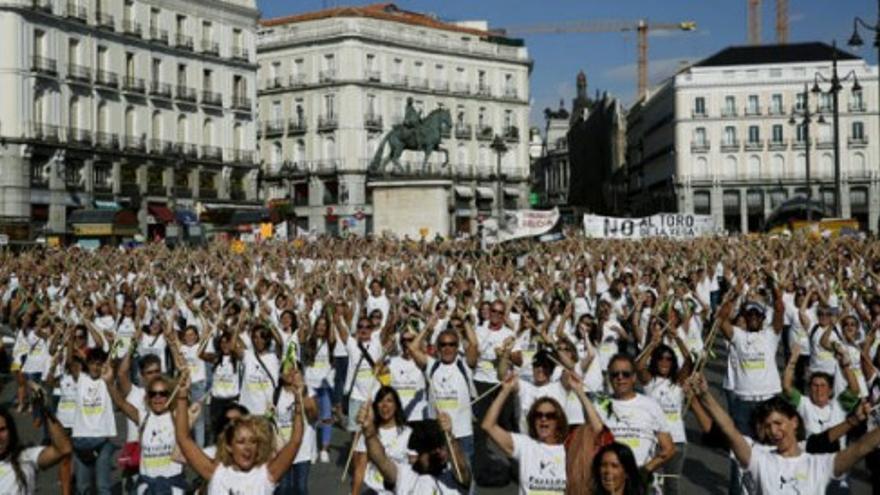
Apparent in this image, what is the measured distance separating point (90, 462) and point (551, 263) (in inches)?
524

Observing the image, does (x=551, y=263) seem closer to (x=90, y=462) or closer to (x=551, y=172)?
(x=90, y=462)

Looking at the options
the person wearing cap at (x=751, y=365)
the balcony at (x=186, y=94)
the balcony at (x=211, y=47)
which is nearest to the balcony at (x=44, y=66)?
the balcony at (x=186, y=94)

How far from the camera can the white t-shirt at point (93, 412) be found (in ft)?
29.8

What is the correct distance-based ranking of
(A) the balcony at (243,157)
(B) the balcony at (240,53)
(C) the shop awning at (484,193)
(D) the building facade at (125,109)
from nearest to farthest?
(D) the building facade at (125,109) < (A) the balcony at (243,157) < (B) the balcony at (240,53) < (C) the shop awning at (484,193)

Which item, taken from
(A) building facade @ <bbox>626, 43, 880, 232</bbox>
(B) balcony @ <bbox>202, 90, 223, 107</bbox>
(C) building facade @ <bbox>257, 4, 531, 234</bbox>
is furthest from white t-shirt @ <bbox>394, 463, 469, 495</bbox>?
(A) building facade @ <bbox>626, 43, 880, 232</bbox>

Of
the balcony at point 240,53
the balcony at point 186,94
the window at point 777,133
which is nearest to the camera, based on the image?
the balcony at point 186,94

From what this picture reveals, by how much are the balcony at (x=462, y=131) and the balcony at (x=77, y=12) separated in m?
32.0

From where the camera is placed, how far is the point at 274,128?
7812 cm

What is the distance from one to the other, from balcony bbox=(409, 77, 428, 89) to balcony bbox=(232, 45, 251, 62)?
15494mm

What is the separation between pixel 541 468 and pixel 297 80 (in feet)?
238

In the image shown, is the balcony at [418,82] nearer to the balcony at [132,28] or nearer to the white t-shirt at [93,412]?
the balcony at [132,28]

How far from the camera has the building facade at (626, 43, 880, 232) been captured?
264 ft

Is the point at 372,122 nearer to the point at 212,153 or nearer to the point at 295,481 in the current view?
the point at 212,153

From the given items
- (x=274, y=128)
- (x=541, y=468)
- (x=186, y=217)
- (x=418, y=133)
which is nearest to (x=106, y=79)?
(x=186, y=217)
